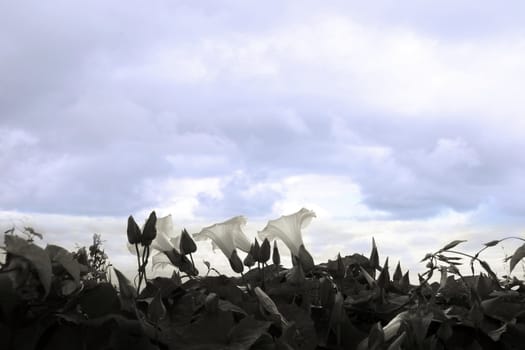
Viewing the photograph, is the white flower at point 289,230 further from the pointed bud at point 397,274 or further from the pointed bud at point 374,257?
the pointed bud at point 397,274

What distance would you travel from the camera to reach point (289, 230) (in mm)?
2412

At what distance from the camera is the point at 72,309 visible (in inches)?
63.5

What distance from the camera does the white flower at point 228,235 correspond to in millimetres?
2301

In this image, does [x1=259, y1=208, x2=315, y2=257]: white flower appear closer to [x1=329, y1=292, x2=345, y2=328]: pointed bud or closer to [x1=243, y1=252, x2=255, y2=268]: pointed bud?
[x1=243, y1=252, x2=255, y2=268]: pointed bud

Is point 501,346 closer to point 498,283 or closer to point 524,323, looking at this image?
point 524,323

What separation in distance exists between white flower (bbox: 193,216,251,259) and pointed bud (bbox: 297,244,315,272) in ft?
0.65

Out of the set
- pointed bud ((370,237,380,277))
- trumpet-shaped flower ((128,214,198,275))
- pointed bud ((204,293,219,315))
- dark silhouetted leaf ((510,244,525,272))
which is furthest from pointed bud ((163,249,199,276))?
dark silhouetted leaf ((510,244,525,272))

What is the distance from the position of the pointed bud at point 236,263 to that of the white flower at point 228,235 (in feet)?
0.11

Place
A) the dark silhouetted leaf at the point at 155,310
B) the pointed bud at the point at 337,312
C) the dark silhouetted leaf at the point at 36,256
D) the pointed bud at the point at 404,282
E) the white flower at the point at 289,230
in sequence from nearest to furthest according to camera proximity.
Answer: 1. the dark silhouetted leaf at the point at 36,256
2. the dark silhouetted leaf at the point at 155,310
3. the pointed bud at the point at 337,312
4. the white flower at the point at 289,230
5. the pointed bud at the point at 404,282

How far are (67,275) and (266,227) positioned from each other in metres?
0.91

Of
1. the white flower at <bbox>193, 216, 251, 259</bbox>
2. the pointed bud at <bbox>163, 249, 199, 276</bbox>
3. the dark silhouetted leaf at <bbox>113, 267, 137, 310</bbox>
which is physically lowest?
the dark silhouetted leaf at <bbox>113, 267, 137, 310</bbox>

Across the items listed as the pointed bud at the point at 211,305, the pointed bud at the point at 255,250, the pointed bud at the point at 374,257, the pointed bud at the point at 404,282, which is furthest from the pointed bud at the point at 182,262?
the pointed bud at the point at 404,282

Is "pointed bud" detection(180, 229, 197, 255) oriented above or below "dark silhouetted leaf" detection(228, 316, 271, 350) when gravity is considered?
above

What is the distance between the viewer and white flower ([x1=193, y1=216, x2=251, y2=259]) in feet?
7.55
